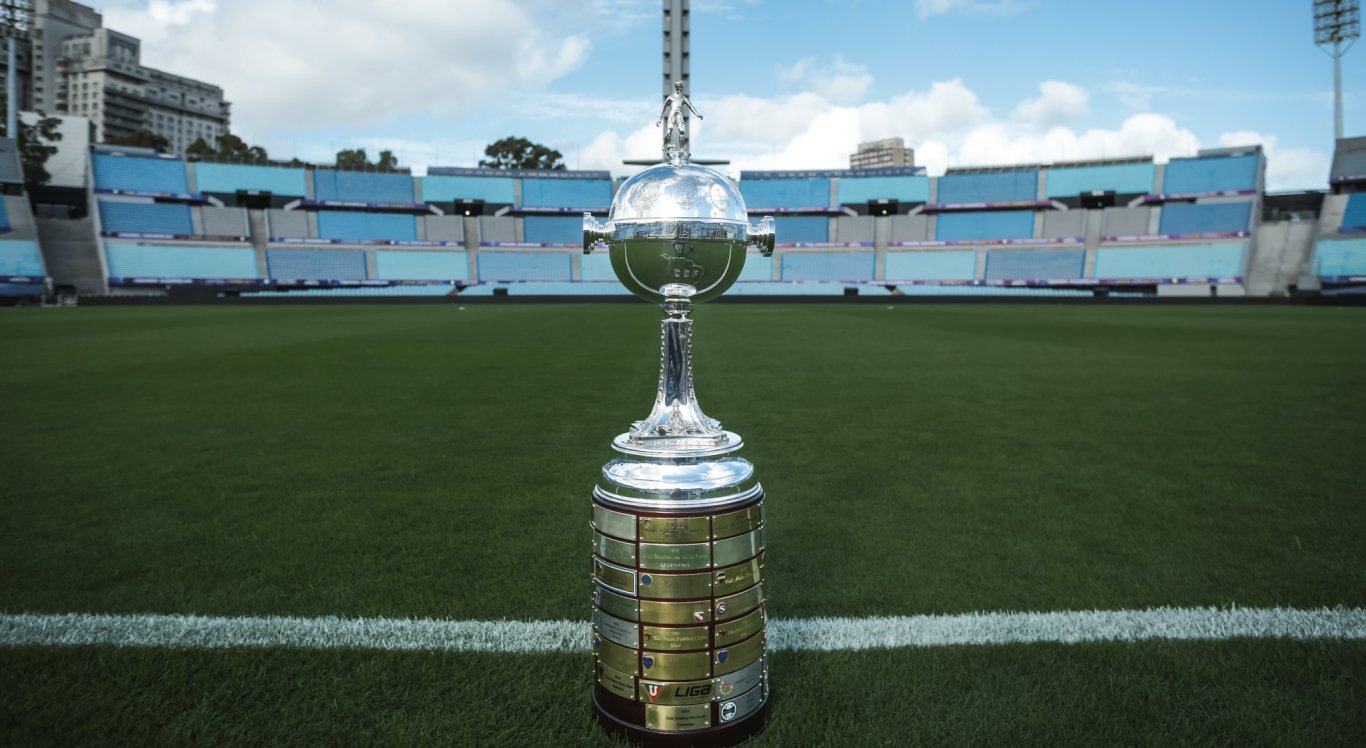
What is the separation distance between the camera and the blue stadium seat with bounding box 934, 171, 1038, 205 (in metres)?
47.1

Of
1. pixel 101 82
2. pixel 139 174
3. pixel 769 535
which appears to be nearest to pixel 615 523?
pixel 769 535

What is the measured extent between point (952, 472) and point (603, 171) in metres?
49.8

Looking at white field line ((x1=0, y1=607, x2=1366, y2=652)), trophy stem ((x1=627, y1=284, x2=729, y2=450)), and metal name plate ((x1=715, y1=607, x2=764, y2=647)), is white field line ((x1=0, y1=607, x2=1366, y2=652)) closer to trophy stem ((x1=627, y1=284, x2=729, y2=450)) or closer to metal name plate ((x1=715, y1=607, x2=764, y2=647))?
metal name plate ((x1=715, y1=607, x2=764, y2=647))

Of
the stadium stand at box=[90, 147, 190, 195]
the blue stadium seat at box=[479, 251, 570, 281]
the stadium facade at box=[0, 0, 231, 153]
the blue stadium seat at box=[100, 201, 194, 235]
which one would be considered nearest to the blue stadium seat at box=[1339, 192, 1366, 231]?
the blue stadium seat at box=[479, 251, 570, 281]

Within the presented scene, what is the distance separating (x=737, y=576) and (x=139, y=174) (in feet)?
172

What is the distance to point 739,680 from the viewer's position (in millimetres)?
1767

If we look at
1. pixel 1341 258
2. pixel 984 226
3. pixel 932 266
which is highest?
pixel 984 226

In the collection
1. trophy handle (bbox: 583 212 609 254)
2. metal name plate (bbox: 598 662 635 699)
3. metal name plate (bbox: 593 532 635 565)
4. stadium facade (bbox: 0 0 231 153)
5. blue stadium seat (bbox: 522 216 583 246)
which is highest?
stadium facade (bbox: 0 0 231 153)

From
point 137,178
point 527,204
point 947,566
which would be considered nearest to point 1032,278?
point 527,204

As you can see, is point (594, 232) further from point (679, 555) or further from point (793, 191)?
point (793, 191)

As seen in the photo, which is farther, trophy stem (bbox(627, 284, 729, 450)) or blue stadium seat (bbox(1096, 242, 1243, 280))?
blue stadium seat (bbox(1096, 242, 1243, 280))

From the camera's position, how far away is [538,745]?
67.9 inches

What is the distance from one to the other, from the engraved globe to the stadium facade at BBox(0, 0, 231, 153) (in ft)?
385

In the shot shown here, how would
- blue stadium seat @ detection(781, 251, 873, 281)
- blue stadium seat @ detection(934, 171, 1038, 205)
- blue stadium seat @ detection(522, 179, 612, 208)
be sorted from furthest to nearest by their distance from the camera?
blue stadium seat @ detection(522, 179, 612, 208)
blue stadium seat @ detection(781, 251, 873, 281)
blue stadium seat @ detection(934, 171, 1038, 205)
